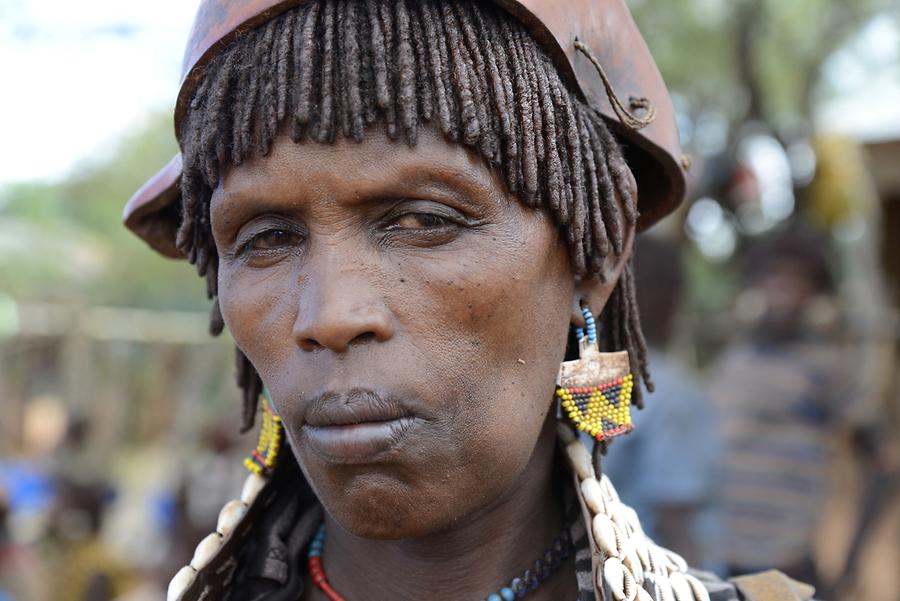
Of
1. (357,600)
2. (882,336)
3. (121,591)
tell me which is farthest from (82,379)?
(357,600)

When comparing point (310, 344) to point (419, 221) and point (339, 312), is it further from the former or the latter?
point (419, 221)

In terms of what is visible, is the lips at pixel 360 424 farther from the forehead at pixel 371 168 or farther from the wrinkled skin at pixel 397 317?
the forehead at pixel 371 168

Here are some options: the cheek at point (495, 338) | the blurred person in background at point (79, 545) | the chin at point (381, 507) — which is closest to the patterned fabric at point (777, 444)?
the blurred person in background at point (79, 545)

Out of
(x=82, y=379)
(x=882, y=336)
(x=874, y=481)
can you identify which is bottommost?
(x=82, y=379)

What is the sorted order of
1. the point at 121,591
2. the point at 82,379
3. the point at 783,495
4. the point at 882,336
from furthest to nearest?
the point at 82,379, the point at 882,336, the point at 121,591, the point at 783,495

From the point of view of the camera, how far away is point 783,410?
5672 millimetres

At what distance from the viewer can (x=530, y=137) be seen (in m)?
1.70

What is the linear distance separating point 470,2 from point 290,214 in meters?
0.46

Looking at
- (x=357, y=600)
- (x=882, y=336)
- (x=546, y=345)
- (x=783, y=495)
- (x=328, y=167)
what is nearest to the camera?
(x=328, y=167)

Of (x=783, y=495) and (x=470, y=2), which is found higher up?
(x=470, y=2)

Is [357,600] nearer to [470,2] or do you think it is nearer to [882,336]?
[470,2]

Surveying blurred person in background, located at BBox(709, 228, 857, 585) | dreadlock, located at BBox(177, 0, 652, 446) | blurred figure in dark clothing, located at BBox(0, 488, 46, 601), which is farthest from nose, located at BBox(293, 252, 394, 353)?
blurred figure in dark clothing, located at BBox(0, 488, 46, 601)

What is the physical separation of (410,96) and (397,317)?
0.34 m

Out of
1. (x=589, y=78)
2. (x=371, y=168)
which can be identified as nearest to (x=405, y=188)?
(x=371, y=168)
